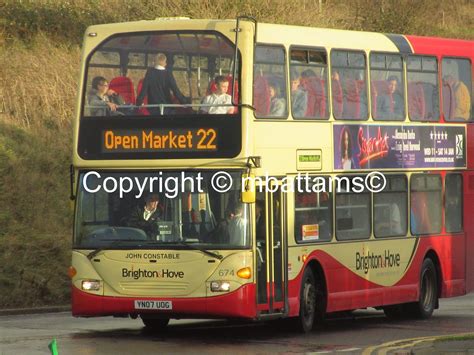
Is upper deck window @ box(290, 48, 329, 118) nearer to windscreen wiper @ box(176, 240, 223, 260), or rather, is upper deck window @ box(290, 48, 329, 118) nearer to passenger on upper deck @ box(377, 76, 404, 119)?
passenger on upper deck @ box(377, 76, 404, 119)

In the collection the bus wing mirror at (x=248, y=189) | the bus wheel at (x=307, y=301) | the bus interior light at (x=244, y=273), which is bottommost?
the bus wheel at (x=307, y=301)

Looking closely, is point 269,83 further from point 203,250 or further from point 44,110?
point 44,110

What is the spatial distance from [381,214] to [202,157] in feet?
15.4

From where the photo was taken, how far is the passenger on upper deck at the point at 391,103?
2208 cm

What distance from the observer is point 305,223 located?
20.1 meters

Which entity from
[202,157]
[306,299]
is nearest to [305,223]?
[306,299]

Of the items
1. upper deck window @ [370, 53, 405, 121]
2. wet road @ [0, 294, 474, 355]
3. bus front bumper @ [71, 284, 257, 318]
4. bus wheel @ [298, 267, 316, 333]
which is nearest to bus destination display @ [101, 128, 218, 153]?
bus front bumper @ [71, 284, 257, 318]

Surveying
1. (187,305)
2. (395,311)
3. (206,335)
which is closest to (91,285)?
(187,305)

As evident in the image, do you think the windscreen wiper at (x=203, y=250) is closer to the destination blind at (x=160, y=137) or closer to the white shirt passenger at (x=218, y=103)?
the destination blind at (x=160, y=137)

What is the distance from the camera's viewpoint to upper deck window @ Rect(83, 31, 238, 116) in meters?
18.6

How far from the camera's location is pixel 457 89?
2445 centimetres

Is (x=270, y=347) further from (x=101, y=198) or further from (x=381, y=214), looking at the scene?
(x=381, y=214)

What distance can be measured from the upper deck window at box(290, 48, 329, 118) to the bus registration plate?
3.29 m

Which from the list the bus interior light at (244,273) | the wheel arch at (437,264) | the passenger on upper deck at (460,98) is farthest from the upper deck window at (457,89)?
the bus interior light at (244,273)
